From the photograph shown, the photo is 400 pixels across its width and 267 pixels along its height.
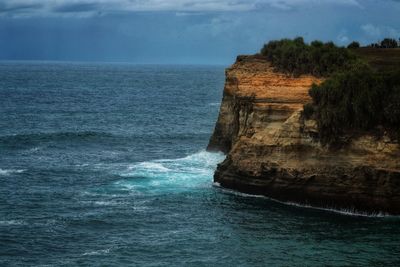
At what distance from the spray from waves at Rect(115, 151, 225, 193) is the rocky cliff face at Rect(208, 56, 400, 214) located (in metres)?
3.67

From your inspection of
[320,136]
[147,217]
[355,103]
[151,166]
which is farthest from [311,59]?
[147,217]

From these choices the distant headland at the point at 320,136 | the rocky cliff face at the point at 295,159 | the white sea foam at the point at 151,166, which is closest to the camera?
the rocky cliff face at the point at 295,159

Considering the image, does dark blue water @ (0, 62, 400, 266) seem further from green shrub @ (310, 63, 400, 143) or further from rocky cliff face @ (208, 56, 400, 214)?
green shrub @ (310, 63, 400, 143)

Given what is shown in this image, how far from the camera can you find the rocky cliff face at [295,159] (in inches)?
2058

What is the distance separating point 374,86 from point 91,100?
102 metres

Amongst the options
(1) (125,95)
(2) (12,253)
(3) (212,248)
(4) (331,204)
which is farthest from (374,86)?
(1) (125,95)

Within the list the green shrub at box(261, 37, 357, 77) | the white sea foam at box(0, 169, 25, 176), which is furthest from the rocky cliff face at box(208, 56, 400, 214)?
the white sea foam at box(0, 169, 25, 176)

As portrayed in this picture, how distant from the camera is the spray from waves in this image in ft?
204

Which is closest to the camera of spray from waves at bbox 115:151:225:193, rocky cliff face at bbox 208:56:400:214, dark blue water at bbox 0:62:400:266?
dark blue water at bbox 0:62:400:266

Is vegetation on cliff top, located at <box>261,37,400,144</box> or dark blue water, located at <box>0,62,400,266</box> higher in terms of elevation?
vegetation on cliff top, located at <box>261,37,400,144</box>

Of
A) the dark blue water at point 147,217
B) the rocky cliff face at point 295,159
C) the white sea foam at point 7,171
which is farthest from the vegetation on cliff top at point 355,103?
the white sea foam at point 7,171

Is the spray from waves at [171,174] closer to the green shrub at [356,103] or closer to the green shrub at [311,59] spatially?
the green shrub at [311,59]

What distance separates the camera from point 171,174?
67250 mm

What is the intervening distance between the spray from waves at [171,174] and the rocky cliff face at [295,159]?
3670mm
